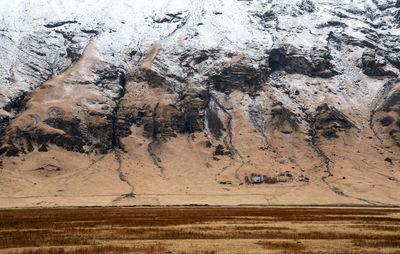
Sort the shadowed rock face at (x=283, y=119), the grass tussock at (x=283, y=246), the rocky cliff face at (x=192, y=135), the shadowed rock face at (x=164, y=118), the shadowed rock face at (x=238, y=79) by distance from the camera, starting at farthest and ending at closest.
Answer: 1. the shadowed rock face at (x=238, y=79)
2. the shadowed rock face at (x=283, y=119)
3. the shadowed rock face at (x=164, y=118)
4. the rocky cliff face at (x=192, y=135)
5. the grass tussock at (x=283, y=246)

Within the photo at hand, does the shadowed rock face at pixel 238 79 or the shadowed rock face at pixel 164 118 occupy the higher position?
the shadowed rock face at pixel 238 79

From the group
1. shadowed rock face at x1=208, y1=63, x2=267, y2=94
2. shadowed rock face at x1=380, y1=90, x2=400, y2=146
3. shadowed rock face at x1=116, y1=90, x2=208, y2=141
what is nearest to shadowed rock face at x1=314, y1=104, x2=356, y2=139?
shadowed rock face at x1=380, y1=90, x2=400, y2=146

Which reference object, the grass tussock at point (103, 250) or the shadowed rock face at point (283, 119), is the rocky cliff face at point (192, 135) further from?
the grass tussock at point (103, 250)

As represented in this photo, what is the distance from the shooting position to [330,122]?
170500 mm

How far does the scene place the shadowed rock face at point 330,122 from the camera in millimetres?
166850

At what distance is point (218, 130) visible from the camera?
172 m

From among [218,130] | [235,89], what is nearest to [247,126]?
[218,130]

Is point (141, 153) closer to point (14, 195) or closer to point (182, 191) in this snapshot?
point (182, 191)

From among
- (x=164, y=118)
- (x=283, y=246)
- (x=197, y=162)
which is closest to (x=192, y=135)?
(x=164, y=118)

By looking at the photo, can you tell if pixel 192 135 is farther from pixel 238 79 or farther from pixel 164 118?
pixel 238 79

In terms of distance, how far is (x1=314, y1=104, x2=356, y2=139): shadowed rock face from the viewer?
16685cm

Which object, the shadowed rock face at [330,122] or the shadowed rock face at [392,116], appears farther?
the shadowed rock face at [330,122]

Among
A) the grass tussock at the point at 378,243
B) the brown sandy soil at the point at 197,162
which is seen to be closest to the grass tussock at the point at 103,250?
the grass tussock at the point at 378,243

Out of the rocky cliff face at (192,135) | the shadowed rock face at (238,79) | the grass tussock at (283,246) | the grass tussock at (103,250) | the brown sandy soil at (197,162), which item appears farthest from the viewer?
the shadowed rock face at (238,79)
